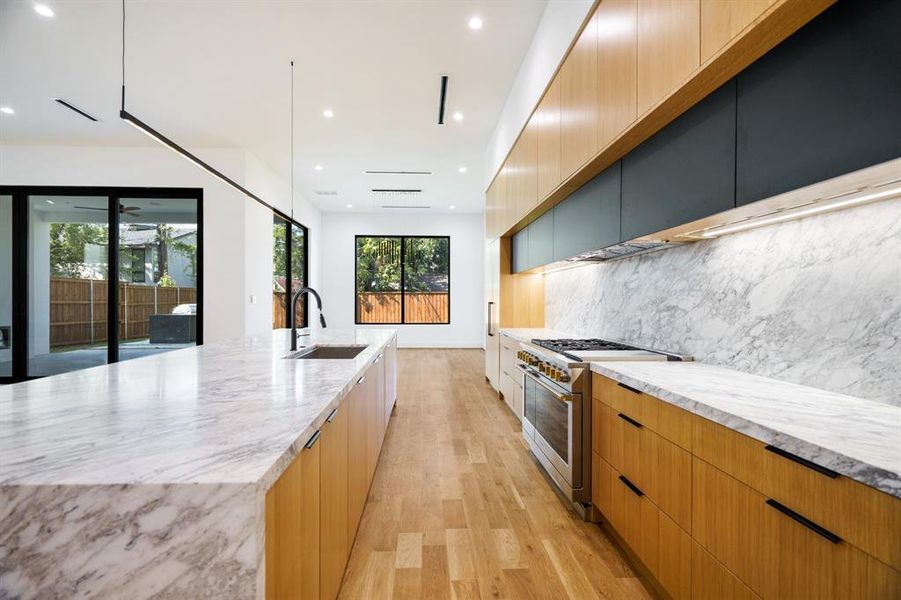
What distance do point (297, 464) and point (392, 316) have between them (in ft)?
27.9

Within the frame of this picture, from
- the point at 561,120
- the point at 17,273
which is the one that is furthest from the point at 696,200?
the point at 17,273

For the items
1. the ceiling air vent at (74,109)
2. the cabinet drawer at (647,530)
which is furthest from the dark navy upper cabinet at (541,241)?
the ceiling air vent at (74,109)

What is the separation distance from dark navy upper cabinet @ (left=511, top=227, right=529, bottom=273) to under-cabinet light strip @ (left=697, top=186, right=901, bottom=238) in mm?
2180

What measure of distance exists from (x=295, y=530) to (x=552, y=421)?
1810mm

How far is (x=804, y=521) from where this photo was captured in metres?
0.98

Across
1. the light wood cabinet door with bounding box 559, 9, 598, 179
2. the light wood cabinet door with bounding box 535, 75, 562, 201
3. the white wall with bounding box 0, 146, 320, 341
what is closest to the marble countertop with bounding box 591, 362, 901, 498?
the light wood cabinet door with bounding box 559, 9, 598, 179

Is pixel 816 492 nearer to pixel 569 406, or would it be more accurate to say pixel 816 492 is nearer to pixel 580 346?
pixel 569 406

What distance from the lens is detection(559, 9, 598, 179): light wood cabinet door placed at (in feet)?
7.22

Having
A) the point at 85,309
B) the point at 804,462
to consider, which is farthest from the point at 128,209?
the point at 804,462

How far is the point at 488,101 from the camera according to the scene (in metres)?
4.27

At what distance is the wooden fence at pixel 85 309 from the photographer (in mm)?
5488

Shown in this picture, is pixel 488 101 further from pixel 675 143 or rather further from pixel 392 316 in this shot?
pixel 392 316

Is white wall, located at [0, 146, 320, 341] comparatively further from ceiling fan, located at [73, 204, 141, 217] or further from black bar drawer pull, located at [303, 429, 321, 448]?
black bar drawer pull, located at [303, 429, 321, 448]

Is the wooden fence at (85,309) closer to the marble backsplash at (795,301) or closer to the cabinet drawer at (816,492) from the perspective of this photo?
the marble backsplash at (795,301)
